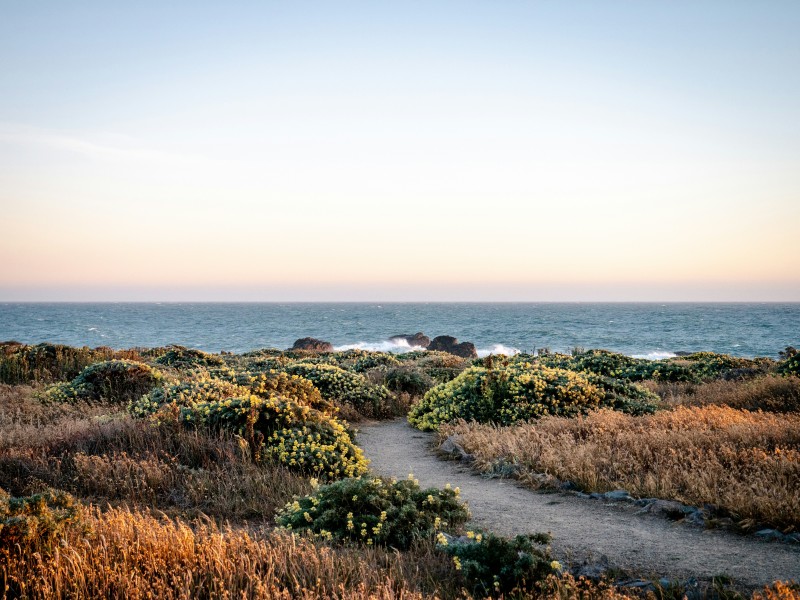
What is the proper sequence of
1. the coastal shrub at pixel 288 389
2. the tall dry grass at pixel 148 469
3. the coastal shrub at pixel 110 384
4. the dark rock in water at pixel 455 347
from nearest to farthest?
the tall dry grass at pixel 148 469, the coastal shrub at pixel 288 389, the coastal shrub at pixel 110 384, the dark rock in water at pixel 455 347

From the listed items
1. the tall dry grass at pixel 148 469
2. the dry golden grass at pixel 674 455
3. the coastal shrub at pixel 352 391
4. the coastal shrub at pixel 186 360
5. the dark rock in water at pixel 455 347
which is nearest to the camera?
the dry golden grass at pixel 674 455

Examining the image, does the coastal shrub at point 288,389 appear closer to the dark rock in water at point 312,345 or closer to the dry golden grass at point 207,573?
the dry golden grass at point 207,573

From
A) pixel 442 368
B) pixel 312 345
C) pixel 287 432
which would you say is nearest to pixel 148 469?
pixel 287 432

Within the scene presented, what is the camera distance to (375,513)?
20.2 ft

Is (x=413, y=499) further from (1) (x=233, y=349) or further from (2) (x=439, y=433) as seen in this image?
(1) (x=233, y=349)

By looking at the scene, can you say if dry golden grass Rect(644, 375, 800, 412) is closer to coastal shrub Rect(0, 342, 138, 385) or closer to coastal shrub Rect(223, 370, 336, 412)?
coastal shrub Rect(223, 370, 336, 412)

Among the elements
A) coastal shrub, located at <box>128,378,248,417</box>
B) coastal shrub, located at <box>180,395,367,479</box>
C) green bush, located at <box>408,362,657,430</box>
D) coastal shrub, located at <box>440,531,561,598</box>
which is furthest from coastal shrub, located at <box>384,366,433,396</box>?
coastal shrub, located at <box>440,531,561,598</box>

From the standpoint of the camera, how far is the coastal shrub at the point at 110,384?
13.9 metres

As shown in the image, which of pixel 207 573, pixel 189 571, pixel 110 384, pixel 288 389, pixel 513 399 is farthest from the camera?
pixel 110 384

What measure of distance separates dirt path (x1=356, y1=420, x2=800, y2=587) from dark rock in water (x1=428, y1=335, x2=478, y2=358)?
35744mm

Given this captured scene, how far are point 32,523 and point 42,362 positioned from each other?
54.0ft

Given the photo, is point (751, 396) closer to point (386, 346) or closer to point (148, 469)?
point (148, 469)

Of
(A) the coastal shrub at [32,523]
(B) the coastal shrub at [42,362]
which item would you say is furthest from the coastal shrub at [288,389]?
Answer: (B) the coastal shrub at [42,362]

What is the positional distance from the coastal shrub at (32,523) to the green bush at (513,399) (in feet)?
29.0
